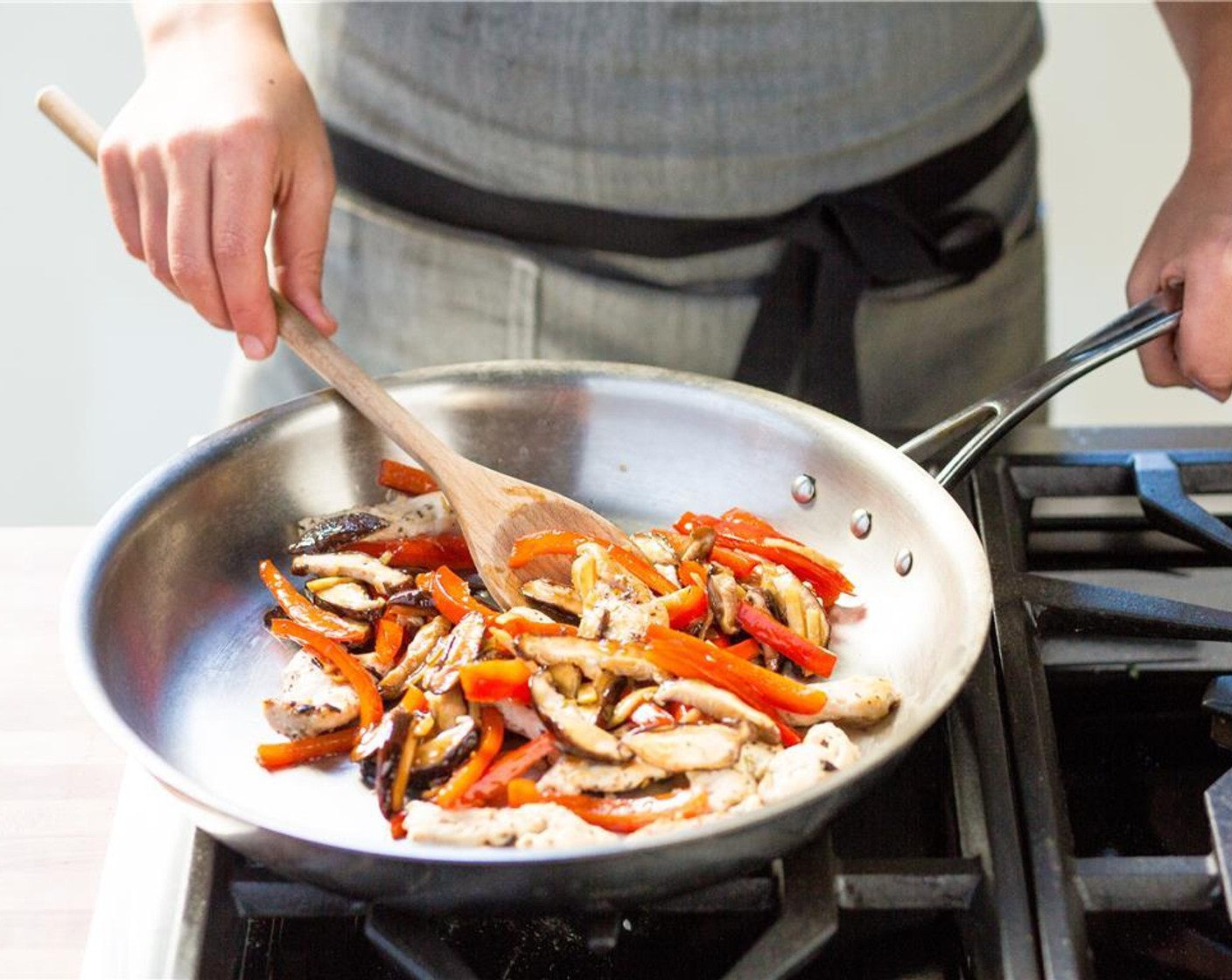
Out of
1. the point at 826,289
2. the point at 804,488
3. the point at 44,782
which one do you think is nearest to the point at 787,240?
the point at 826,289

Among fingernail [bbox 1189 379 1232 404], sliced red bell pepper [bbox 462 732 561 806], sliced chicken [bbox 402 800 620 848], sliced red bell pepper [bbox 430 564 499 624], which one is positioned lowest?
sliced red bell pepper [bbox 430 564 499 624]

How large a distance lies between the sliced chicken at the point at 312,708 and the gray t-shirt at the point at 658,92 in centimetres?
65

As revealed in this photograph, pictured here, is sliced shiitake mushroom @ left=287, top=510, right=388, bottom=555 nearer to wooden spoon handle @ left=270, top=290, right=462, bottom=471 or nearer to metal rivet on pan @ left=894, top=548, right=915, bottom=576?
wooden spoon handle @ left=270, top=290, right=462, bottom=471

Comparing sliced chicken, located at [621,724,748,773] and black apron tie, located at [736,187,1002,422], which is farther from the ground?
sliced chicken, located at [621,724,748,773]

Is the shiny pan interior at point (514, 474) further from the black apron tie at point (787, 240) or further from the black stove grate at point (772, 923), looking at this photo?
the black apron tie at point (787, 240)

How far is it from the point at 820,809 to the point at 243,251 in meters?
0.63

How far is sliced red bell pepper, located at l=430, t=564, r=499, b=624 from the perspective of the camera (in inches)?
37.7

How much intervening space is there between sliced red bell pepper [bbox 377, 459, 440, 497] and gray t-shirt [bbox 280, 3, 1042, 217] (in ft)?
1.26

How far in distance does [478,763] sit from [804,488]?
14.7 inches

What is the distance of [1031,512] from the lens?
1112 mm

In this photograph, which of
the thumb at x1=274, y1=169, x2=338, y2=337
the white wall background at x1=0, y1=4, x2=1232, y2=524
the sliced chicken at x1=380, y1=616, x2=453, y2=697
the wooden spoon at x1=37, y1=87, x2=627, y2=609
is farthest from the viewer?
the white wall background at x1=0, y1=4, x2=1232, y2=524

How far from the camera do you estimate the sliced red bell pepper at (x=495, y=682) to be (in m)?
0.85

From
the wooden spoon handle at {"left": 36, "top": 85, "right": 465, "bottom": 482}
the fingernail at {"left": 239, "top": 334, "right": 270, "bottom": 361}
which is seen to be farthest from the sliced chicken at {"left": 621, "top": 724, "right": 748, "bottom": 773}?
the fingernail at {"left": 239, "top": 334, "right": 270, "bottom": 361}

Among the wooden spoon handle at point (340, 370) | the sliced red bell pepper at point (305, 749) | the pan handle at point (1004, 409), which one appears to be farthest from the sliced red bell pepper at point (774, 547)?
the sliced red bell pepper at point (305, 749)
